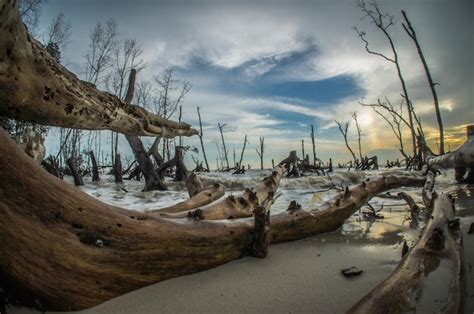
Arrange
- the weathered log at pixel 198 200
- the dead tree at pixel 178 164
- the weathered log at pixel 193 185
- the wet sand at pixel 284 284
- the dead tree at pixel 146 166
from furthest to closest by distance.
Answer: the dead tree at pixel 178 164, the dead tree at pixel 146 166, the weathered log at pixel 193 185, the weathered log at pixel 198 200, the wet sand at pixel 284 284

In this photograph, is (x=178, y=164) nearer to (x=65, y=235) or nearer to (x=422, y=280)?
(x=65, y=235)

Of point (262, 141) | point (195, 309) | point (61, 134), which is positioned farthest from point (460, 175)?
point (262, 141)

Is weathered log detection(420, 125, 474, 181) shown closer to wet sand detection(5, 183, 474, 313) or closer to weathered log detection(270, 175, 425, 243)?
weathered log detection(270, 175, 425, 243)

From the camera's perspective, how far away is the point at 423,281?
3.89 ft

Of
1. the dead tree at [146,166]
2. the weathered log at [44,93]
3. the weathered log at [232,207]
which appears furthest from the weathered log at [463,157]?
the dead tree at [146,166]

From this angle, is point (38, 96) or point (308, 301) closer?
point (308, 301)

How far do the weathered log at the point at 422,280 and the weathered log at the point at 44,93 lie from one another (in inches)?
77.6

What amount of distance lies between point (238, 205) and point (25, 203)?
182 cm

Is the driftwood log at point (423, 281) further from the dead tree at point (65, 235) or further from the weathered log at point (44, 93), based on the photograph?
the weathered log at point (44, 93)

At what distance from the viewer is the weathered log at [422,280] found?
102 centimetres

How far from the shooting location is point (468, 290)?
1.27 metres

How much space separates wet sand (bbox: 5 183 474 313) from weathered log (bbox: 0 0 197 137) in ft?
3.67

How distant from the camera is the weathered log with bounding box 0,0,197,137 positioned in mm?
1364

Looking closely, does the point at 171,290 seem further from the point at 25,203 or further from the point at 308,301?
the point at 25,203
